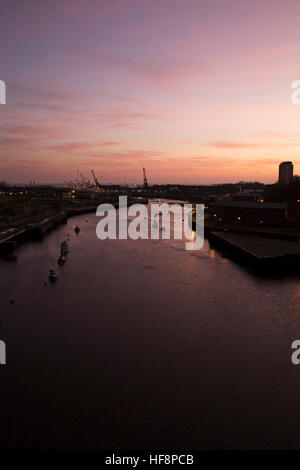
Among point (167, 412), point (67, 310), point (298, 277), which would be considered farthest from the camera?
point (298, 277)

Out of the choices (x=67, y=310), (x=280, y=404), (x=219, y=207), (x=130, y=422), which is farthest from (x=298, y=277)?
(x=219, y=207)

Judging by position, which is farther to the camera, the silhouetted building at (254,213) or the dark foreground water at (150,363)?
the silhouetted building at (254,213)

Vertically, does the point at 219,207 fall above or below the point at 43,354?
above

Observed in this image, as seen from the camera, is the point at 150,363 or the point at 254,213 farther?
the point at 254,213

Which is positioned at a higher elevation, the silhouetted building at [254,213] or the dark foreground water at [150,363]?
the silhouetted building at [254,213]

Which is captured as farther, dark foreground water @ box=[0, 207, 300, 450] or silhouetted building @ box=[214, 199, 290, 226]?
silhouetted building @ box=[214, 199, 290, 226]

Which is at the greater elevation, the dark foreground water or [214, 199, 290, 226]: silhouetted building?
[214, 199, 290, 226]: silhouetted building

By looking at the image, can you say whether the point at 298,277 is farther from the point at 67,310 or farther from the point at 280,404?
the point at 67,310
